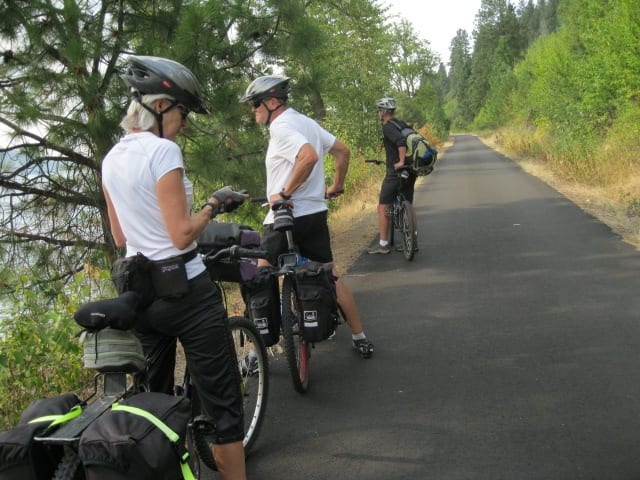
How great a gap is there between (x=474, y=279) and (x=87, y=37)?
4.75 m

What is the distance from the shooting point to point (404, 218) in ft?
28.0

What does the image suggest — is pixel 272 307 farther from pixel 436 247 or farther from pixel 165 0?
pixel 436 247

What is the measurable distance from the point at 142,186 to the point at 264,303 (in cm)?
190

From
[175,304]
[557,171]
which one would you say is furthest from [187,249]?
[557,171]

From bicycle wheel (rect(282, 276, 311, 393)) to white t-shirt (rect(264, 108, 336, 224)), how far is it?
0.60 m

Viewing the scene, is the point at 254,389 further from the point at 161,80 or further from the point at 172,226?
the point at 161,80

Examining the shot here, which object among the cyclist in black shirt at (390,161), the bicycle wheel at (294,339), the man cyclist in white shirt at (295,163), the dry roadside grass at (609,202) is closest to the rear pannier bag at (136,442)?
the bicycle wheel at (294,339)

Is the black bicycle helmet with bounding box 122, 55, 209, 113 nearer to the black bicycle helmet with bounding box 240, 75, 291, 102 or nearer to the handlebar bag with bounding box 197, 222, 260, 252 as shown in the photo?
the handlebar bag with bounding box 197, 222, 260, 252

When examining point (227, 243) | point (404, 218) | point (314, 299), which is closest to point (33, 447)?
point (227, 243)

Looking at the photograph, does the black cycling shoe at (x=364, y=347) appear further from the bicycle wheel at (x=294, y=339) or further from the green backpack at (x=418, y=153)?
the green backpack at (x=418, y=153)

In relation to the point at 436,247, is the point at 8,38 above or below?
above

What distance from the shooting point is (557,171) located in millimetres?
18375

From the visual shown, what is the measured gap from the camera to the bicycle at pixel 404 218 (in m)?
8.39

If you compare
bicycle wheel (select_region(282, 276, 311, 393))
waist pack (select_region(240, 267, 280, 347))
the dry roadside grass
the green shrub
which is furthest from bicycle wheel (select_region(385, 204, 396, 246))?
the green shrub
